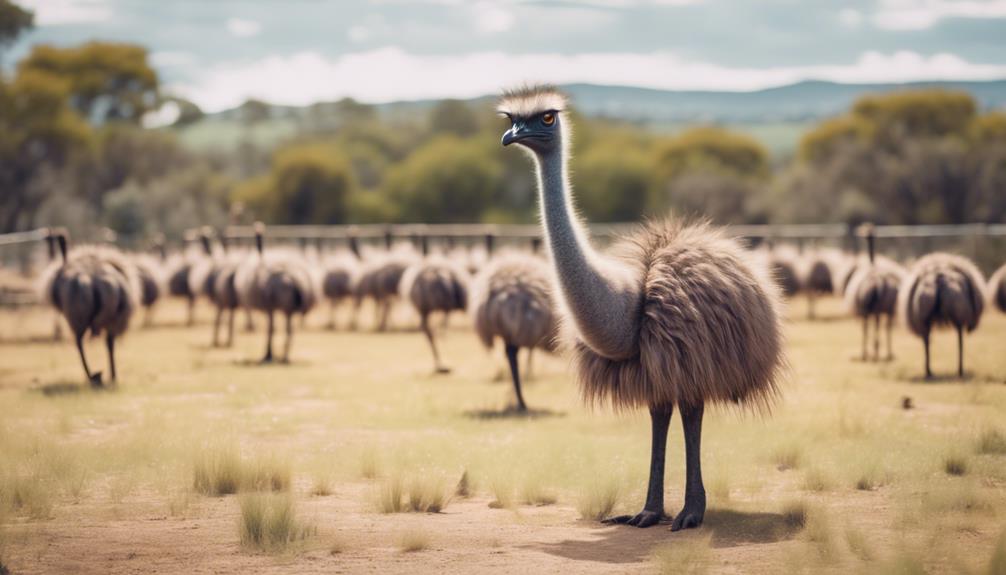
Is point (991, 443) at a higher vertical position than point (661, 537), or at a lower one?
higher

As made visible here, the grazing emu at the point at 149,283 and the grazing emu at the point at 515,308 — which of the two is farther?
the grazing emu at the point at 149,283

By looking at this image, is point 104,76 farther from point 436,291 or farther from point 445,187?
point 436,291

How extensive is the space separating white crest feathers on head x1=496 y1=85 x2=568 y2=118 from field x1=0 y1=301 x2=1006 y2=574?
241 centimetres

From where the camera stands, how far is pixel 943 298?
15.5 metres

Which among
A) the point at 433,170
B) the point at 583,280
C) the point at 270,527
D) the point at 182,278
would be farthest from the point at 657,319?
the point at 433,170

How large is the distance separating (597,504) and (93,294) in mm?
9414

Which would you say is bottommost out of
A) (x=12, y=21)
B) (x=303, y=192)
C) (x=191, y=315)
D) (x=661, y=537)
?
(x=661, y=537)

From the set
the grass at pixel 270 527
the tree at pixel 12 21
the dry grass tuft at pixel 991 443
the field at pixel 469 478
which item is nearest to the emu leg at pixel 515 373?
the field at pixel 469 478

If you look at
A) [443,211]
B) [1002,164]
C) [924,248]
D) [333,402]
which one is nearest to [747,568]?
[333,402]

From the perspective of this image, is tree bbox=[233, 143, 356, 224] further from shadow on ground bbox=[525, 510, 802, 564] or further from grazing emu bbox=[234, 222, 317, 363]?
shadow on ground bbox=[525, 510, 802, 564]

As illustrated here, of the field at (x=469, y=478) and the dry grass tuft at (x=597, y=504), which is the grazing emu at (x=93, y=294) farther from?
the dry grass tuft at (x=597, y=504)

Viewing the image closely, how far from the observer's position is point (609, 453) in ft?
36.7

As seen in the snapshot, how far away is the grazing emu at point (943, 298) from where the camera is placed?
15.4 meters

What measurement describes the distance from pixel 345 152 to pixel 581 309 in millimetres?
95989
